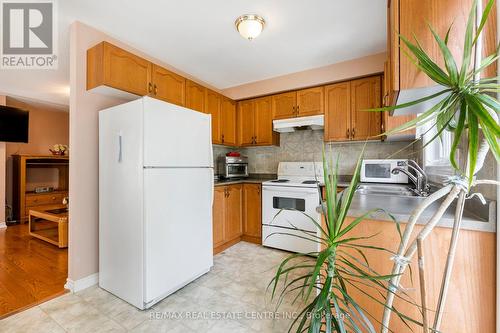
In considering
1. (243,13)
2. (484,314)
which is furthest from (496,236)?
(243,13)

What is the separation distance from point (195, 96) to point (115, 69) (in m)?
1.04

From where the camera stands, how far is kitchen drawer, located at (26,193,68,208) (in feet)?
14.9

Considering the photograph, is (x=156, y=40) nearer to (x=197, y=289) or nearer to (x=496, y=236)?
(x=197, y=289)

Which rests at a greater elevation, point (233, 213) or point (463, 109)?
point (463, 109)

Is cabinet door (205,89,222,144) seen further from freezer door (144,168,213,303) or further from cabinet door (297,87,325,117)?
cabinet door (297,87,325,117)

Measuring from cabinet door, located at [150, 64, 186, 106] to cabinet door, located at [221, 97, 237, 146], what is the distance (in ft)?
2.87

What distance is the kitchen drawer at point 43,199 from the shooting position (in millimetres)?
4551

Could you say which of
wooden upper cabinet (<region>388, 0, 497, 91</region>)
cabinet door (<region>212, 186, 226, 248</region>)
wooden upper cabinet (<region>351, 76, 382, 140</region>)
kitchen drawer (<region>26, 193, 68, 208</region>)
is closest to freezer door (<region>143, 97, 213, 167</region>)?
cabinet door (<region>212, 186, 226, 248</region>)

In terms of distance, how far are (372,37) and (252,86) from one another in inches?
70.9

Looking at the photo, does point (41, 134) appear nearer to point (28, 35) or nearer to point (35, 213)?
point (35, 213)

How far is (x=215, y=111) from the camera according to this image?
3.35m

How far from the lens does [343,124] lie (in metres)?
2.97

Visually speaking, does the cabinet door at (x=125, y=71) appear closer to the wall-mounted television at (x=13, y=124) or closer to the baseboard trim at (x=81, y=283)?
the baseboard trim at (x=81, y=283)

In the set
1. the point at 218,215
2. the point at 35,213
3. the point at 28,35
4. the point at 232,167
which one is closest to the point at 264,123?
the point at 232,167
